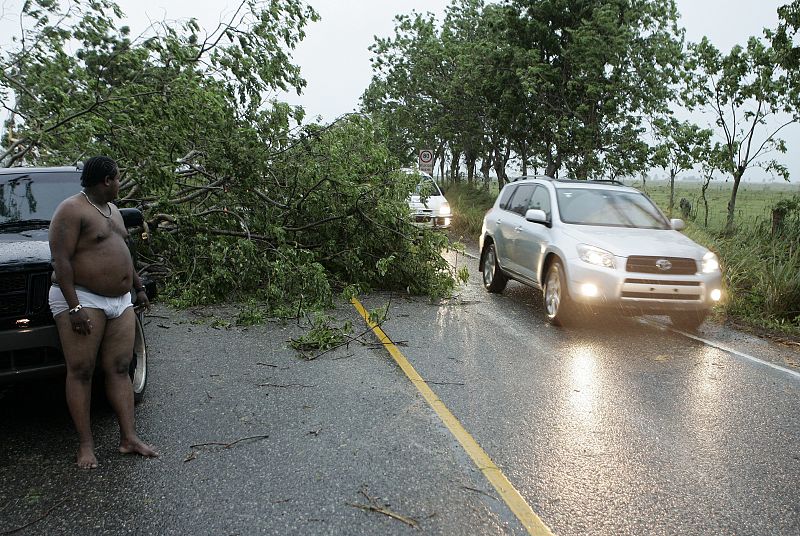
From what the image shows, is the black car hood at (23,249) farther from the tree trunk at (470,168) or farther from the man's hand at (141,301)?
the tree trunk at (470,168)

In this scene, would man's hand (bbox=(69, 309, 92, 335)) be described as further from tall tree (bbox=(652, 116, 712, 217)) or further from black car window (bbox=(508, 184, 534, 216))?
tall tree (bbox=(652, 116, 712, 217))

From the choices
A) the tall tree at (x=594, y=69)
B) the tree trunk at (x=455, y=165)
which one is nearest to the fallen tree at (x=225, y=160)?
the tall tree at (x=594, y=69)

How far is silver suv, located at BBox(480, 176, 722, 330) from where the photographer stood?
27.0ft

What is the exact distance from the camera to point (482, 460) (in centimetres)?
436

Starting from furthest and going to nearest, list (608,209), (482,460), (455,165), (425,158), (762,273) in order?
(455,165) → (425,158) → (762,273) → (608,209) → (482,460)

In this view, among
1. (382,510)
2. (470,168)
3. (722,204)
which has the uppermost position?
(470,168)

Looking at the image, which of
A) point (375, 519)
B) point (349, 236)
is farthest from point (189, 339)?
point (375, 519)

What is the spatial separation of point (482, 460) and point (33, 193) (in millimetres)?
4550

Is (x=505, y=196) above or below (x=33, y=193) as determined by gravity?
below

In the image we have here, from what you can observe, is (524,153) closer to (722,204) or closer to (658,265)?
(658,265)

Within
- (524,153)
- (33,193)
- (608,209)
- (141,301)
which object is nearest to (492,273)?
(608,209)

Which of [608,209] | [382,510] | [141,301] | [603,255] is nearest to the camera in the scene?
[382,510]

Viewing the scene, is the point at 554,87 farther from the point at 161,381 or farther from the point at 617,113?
the point at 161,381

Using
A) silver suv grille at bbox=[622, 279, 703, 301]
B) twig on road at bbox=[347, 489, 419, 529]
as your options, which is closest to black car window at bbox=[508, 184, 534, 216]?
silver suv grille at bbox=[622, 279, 703, 301]
